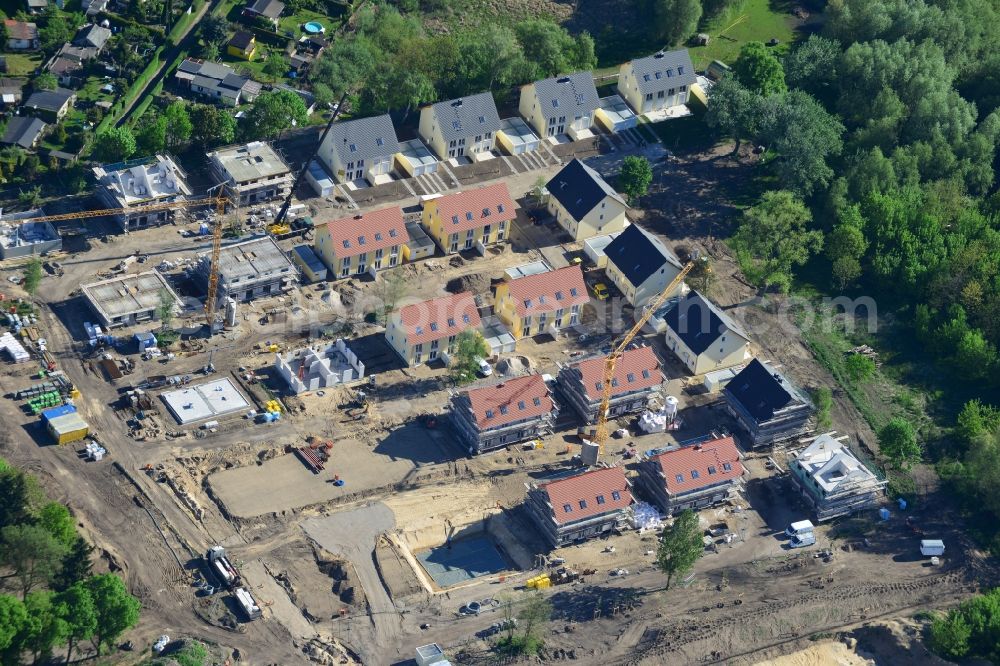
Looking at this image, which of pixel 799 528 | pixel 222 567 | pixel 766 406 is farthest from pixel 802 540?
pixel 222 567

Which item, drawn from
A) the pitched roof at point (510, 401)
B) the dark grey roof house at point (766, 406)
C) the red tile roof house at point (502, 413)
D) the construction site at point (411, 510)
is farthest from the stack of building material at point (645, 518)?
the dark grey roof house at point (766, 406)

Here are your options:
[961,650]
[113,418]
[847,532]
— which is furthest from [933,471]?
[113,418]

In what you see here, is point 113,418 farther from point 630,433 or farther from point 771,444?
point 771,444

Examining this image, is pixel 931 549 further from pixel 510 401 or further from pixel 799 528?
pixel 510 401

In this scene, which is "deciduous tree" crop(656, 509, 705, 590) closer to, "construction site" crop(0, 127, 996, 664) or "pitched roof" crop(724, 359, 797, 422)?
"construction site" crop(0, 127, 996, 664)

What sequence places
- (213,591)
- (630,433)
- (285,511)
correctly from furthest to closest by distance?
(630,433), (285,511), (213,591)

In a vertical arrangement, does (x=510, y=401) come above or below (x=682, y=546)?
above

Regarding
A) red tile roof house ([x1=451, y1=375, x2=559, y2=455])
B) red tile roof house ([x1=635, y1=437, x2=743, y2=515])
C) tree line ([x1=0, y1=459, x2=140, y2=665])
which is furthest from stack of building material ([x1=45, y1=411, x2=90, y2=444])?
red tile roof house ([x1=635, y1=437, x2=743, y2=515])
